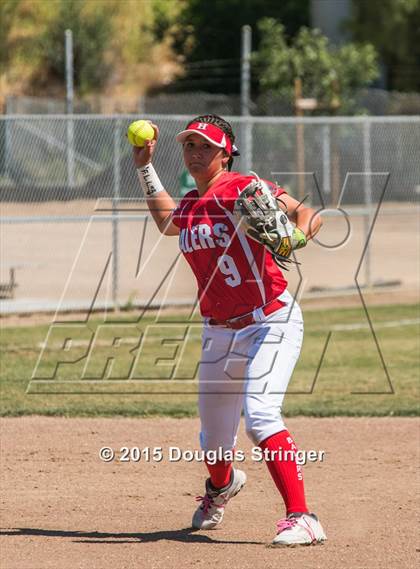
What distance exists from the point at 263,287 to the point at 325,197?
37.4ft

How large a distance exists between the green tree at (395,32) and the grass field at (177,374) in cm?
2256

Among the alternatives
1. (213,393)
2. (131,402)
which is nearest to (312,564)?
(213,393)

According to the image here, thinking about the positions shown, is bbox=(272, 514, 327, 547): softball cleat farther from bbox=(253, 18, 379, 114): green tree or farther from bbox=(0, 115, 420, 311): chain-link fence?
bbox=(253, 18, 379, 114): green tree

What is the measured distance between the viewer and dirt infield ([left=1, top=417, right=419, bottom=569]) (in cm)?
506

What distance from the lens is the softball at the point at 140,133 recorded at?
5656 mm

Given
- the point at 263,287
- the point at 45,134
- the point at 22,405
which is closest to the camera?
the point at 263,287

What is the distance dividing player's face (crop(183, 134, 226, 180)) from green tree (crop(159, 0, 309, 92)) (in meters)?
32.4

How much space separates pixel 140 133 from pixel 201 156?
50cm

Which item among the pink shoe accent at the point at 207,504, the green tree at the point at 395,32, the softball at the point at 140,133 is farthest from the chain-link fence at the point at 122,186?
the green tree at the point at 395,32

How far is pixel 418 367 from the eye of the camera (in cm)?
1064

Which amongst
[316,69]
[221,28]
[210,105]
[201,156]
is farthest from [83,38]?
[201,156]

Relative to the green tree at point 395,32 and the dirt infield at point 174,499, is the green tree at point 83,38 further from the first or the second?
the dirt infield at point 174,499

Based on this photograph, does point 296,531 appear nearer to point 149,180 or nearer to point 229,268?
point 229,268

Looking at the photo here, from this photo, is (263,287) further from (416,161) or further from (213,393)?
(416,161)
